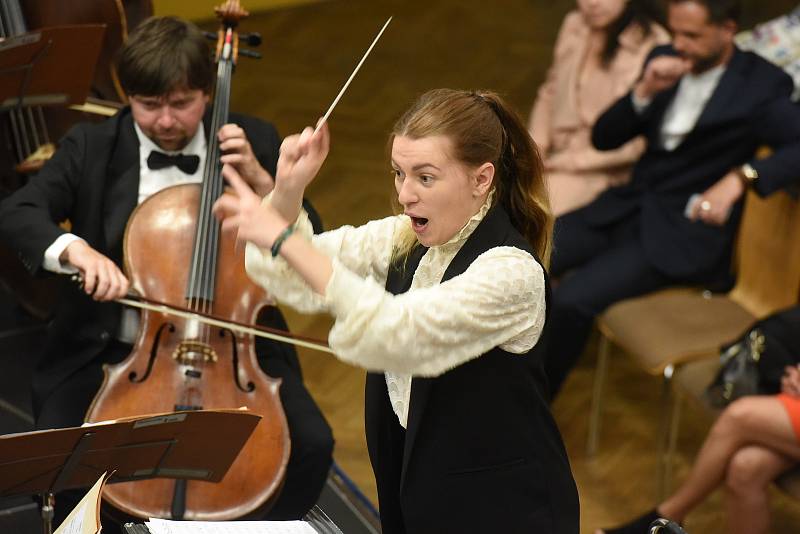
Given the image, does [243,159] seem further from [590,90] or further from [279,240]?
[590,90]

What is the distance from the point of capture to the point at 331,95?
5676mm

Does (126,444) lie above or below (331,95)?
above

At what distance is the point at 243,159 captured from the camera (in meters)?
2.73

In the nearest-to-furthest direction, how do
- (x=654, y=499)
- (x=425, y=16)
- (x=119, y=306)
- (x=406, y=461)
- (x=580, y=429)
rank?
1. (x=406, y=461)
2. (x=119, y=306)
3. (x=654, y=499)
4. (x=580, y=429)
5. (x=425, y=16)

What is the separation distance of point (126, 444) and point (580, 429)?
75.4 inches

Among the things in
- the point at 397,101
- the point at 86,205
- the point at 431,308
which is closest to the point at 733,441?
the point at 431,308

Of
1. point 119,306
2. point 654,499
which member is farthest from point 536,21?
point 119,306

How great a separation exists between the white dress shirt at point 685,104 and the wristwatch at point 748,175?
239 millimetres

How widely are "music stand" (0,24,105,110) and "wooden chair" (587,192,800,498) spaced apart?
1521mm

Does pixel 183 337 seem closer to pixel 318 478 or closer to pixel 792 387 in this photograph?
pixel 318 478

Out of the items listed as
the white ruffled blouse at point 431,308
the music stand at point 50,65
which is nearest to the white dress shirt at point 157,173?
the music stand at point 50,65

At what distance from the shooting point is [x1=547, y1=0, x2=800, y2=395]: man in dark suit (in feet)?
11.7

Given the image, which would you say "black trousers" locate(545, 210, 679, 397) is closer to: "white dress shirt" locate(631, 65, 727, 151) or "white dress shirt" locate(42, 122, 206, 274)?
"white dress shirt" locate(631, 65, 727, 151)

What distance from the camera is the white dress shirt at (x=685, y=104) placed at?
3668mm
